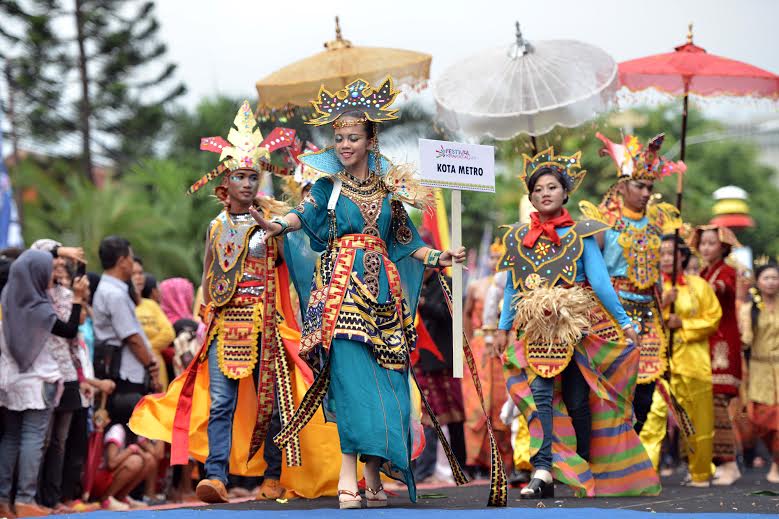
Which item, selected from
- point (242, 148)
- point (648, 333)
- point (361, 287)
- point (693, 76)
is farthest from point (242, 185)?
point (693, 76)

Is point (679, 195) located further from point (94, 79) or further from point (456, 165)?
point (94, 79)

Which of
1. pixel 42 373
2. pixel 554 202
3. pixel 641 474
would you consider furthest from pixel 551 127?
pixel 42 373

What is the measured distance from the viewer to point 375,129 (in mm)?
7523

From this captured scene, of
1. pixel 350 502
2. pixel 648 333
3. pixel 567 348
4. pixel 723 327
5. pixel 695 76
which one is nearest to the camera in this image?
pixel 350 502

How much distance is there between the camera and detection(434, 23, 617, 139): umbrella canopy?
10.4 metres

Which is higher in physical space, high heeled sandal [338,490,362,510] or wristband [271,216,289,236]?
wristband [271,216,289,236]

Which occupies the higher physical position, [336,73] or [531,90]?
[336,73]

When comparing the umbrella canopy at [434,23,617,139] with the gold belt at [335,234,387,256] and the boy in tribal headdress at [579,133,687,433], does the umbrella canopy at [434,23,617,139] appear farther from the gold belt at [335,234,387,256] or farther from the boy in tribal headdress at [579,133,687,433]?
the gold belt at [335,234,387,256]

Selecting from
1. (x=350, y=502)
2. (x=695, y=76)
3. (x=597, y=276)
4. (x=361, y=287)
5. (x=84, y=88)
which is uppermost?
(x=84, y=88)

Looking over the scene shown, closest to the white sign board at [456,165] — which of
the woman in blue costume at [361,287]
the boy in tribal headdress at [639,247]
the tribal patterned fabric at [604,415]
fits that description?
the woman in blue costume at [361,287]

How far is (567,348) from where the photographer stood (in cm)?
837

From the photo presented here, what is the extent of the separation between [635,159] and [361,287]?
3.61m

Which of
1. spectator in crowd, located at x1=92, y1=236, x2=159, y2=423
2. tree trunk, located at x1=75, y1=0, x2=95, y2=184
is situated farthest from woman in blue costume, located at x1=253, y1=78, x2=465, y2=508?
tree trunk, located at x1=75, y1=0, x2=95, y2=184

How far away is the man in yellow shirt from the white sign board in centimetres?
385
